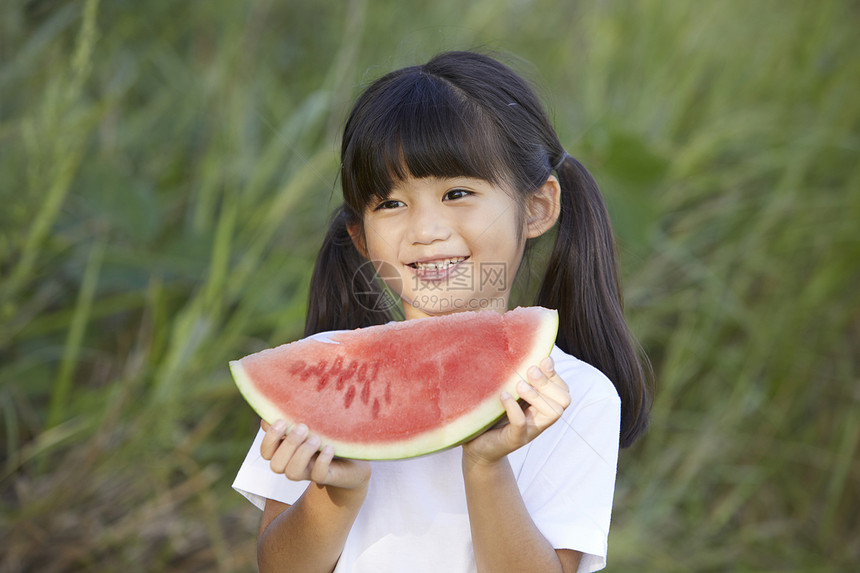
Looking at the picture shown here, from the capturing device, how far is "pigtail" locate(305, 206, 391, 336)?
1.52 meters

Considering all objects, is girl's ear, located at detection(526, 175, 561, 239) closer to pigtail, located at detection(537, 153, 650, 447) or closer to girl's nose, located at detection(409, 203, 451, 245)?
pigtail, located at detection(537, 153, 650, 447)

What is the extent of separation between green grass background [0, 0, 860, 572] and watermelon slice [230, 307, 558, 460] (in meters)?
0.78

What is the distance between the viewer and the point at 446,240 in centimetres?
122

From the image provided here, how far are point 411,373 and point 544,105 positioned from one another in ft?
1.97

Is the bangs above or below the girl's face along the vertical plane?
above

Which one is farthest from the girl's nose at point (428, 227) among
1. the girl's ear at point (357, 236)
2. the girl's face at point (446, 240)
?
the girl's ear at point (357, 236)

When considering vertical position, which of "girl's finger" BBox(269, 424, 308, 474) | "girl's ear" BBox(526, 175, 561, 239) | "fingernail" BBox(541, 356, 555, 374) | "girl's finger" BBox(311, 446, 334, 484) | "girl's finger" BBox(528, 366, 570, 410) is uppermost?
"girl's ear" BBox(526, 175, 561, 239)

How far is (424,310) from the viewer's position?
4.38ft

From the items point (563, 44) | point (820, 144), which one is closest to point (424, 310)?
point (820, 144)

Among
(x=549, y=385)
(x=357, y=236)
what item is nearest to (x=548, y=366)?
(x=549, y=385)

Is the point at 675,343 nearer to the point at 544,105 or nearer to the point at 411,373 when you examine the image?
the point at 544,105

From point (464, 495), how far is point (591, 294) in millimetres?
432

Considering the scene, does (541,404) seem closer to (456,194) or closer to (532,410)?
(532,410)

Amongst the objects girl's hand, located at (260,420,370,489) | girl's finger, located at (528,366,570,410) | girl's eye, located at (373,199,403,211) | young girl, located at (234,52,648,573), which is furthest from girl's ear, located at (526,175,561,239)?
girl's hand, located at (260,420,370,489)
